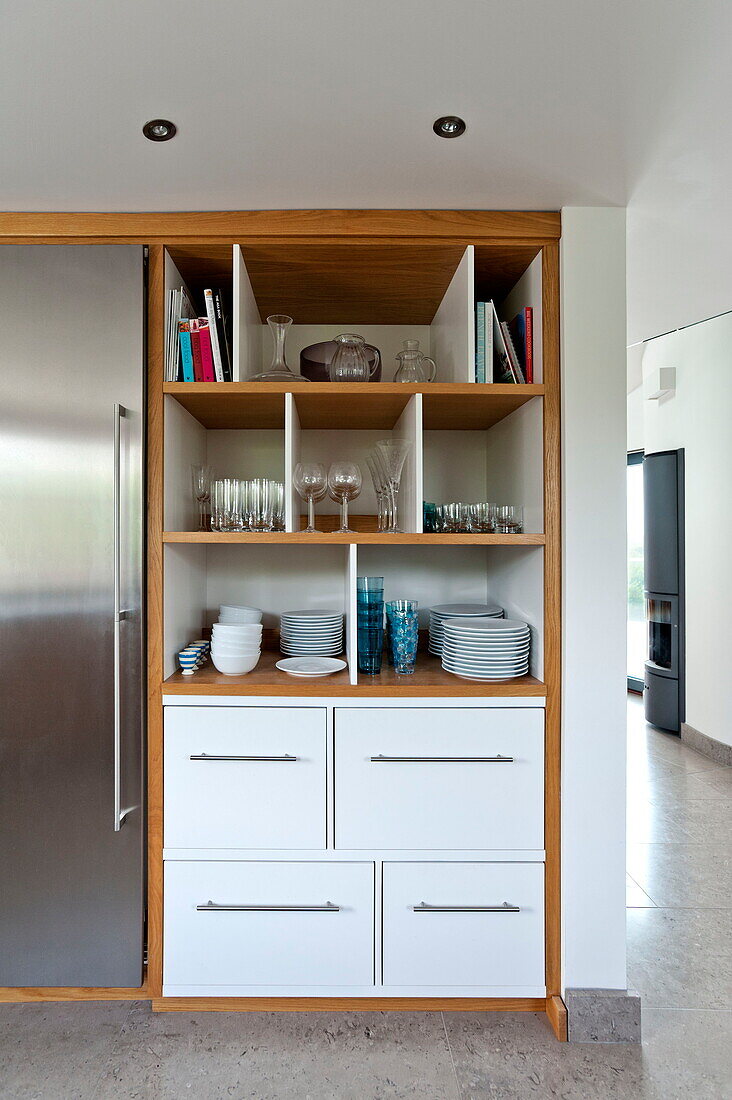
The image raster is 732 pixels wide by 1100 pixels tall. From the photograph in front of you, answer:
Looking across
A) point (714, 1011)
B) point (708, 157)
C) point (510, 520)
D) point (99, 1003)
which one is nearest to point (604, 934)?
point (714, 1011)

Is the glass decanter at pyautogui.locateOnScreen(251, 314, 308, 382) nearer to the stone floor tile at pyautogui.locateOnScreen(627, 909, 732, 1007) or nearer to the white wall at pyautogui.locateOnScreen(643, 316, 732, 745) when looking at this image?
the stone floor tile at pyautogui.locateOnScreen(627, 909, 732, 1007)

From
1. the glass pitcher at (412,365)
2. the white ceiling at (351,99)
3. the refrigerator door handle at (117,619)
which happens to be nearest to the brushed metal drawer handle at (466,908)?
the refrigerator door handle at (117,619)

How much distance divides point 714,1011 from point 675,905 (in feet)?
2.21

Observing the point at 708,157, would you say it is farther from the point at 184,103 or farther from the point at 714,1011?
the point at 714,1011

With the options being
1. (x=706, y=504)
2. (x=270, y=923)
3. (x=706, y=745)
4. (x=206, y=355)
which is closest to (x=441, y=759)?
(x=270, y=923)

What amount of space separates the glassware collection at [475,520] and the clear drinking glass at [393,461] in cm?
14

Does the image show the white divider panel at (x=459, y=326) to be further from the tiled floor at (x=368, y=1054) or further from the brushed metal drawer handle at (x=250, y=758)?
the tiled floor at (x=368, y=1054)

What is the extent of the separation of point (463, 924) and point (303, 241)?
2089mm

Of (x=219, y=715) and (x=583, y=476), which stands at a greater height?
(x=583, y=476)

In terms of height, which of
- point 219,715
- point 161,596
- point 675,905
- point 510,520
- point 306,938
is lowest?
point 675,905

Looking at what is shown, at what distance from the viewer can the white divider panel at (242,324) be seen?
207 centimetres

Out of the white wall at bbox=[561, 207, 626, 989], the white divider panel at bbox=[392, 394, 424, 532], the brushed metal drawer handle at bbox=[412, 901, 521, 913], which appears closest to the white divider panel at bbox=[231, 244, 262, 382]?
the white divider panel at bbox=[392, 394, 424, 532]

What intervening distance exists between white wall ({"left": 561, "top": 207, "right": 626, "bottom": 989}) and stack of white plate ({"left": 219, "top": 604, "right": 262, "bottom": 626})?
41.8 inches

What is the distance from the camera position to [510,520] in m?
2.20
